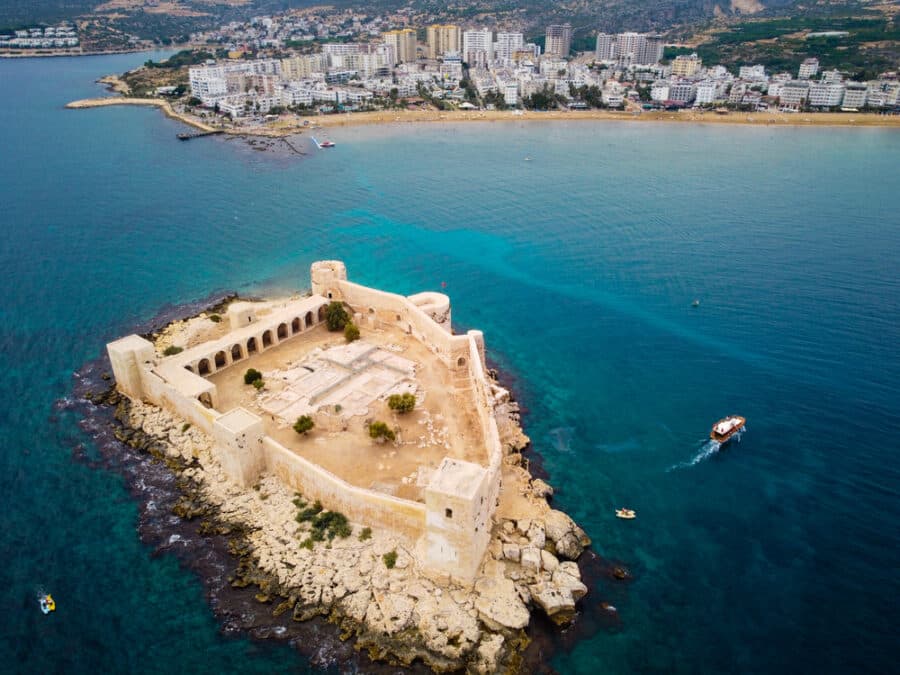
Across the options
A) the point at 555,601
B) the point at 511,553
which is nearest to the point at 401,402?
the point at 511,553

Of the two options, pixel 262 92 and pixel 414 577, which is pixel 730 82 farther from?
pixel 414 577

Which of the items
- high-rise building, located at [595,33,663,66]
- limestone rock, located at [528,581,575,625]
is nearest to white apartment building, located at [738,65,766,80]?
high-rise building, located at [595,33,663,66]

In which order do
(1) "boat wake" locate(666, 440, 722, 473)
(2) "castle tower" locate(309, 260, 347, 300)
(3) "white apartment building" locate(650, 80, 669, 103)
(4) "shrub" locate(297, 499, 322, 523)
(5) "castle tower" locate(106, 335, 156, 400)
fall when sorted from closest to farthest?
(4) "shrub" locate(297, 499, 322, 523) < (1) "boat wake" locate(666, 440, 722, 473) < (5) "castle tower" locate(106, 335, 156, 400) < (2) "castle tower" locate(309, 260, 347, 300) < (3) "white apartment building" locate(650, 80, 669, 103)

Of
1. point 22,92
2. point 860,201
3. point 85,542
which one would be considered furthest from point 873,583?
point 22,92

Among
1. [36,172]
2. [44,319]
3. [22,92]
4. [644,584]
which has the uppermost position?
[22,92]

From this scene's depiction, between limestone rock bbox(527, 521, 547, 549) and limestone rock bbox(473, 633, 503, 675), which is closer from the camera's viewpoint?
limestone rock bbox(473, 633, 503, 675)

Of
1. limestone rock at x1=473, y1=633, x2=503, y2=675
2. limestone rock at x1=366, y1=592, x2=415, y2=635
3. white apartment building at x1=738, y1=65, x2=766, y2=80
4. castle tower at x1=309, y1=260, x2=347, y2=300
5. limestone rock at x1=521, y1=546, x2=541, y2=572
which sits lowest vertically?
limestone rock at x1=473, y1=633, x2=503, y2=675

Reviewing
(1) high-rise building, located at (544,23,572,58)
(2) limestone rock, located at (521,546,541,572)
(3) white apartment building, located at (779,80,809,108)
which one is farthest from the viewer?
(1) high-rise building, located at (544,23,572,58)

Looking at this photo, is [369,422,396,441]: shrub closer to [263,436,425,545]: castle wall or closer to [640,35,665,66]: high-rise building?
[263,436,425,545]: castle wall
